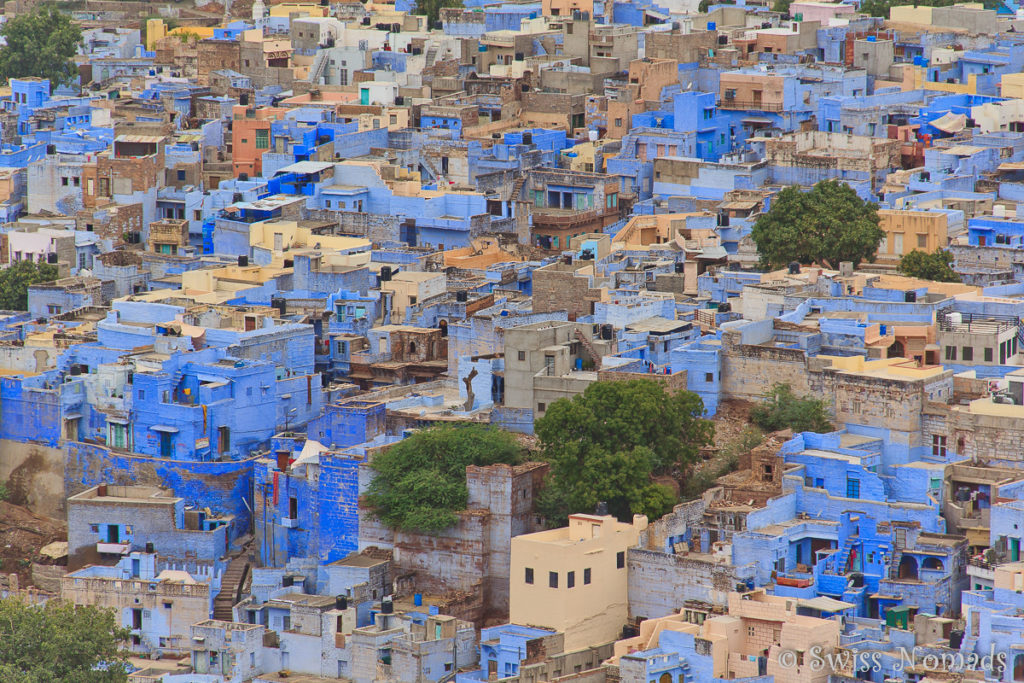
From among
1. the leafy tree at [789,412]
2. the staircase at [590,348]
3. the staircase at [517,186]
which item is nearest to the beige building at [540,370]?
the staircase at [590,348]

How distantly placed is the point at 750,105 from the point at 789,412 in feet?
91.8

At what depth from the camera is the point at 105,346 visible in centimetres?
5606

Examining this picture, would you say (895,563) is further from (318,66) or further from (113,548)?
(318,66)

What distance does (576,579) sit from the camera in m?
45.8

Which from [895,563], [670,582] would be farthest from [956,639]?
[670,582]

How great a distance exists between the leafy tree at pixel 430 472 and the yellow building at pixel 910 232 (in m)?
16.4

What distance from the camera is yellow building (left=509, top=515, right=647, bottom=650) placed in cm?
4575

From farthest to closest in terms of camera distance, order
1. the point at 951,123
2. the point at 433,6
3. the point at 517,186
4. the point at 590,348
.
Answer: the point at 433,6 < the point at 951,123 < the point at 517,186 < the point at 590,348

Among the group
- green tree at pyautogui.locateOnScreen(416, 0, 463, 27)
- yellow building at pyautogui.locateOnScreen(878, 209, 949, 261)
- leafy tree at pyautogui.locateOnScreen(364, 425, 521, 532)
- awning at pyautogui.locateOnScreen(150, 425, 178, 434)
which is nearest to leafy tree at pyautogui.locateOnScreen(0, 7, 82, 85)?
green tree at pyautogui.locateOnScreen(416, 0, 463, 27)

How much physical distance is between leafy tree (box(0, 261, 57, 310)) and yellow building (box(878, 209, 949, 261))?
790 inches

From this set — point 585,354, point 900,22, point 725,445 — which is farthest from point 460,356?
point 900,22

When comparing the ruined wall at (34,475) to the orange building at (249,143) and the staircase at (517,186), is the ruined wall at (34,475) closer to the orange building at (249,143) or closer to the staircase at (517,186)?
the staircase at (517,186)

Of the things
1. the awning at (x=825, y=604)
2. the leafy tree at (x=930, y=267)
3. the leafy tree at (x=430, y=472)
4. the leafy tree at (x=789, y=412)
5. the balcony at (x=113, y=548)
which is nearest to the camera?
the awning at (x=825, y=604)

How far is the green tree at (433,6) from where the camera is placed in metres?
92.4
